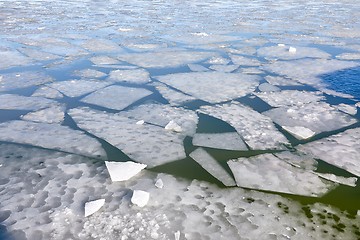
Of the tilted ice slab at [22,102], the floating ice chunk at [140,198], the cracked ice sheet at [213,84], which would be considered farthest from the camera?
the cracked ice sheet at [213,84]

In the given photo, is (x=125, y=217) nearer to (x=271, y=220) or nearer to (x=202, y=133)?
(x=271, y=220)

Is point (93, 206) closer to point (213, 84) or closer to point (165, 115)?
point (165, 115)

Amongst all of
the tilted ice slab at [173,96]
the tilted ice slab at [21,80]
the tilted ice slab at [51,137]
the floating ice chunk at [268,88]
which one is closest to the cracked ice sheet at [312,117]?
the floating ice chunk at [268,88]

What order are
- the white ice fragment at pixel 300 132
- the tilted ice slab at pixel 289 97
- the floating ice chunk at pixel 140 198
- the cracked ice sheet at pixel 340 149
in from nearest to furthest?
1. the floating ice chunk at pixel 140 198
2. the cracked ice sheet at pixel 340 149
3. the white ice fragment at pixel 300 132
4. the tilted ice slab at pixel 289 97

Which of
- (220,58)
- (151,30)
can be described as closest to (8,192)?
(220,58)

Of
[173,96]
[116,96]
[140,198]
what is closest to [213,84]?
[173,96]

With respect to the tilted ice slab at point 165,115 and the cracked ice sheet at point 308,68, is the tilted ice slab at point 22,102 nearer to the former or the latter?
the tilted ice slab at point 165,115

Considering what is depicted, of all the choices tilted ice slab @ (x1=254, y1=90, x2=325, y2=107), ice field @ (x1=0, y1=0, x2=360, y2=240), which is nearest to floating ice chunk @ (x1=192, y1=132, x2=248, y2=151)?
ice field @ (x1=0, y1=0, x2=360, y2=240)
